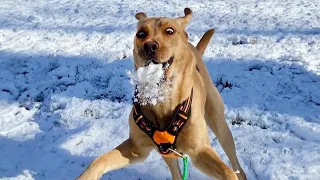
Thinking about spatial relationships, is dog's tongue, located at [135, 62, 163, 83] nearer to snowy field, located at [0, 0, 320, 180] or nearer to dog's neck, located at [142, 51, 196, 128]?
dog's neck, located at [142, 51, 196, 128]

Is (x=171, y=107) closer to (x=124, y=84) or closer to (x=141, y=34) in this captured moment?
(x=141, y=34)

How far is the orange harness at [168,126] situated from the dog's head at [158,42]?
15.5 inches

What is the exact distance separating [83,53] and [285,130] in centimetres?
399

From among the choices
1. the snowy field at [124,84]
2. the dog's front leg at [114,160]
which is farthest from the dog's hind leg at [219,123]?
the dog's front leg at [114,160]

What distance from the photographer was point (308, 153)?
4.70 metres

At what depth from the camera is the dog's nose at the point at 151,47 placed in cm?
299

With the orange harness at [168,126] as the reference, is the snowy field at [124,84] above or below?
below

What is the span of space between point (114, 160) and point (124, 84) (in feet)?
10.8

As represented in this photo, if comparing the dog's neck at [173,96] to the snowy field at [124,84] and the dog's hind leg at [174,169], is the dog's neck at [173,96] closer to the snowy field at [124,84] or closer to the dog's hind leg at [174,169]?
the dog's hind leg at [174,169]

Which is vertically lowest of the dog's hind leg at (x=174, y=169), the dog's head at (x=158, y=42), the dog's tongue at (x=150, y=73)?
the dog's hind leg at (x=174, y=169)

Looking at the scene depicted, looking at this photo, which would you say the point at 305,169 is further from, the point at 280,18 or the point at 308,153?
the point at 280,18

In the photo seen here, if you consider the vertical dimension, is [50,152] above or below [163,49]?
below

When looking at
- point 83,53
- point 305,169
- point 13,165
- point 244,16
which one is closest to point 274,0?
point 244,16

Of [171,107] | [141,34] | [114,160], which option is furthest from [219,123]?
[141,34]
